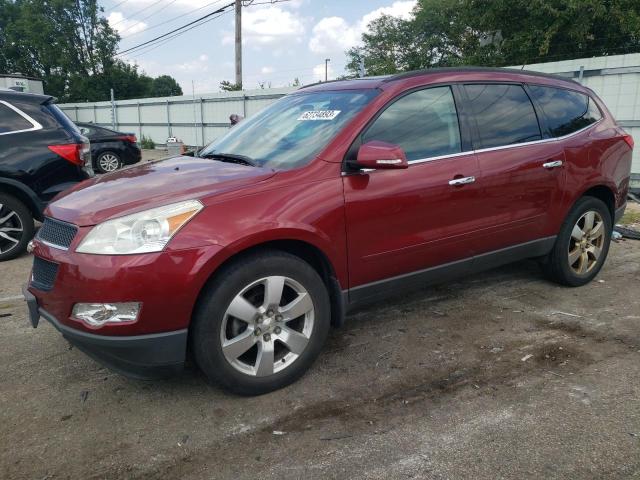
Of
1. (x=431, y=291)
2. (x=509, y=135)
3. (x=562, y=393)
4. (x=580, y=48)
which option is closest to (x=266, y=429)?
(x=562, y=393)

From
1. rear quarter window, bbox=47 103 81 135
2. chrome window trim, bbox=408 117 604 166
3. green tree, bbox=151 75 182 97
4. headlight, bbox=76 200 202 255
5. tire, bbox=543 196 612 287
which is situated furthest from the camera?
green tree, bbox=151 75 182 97

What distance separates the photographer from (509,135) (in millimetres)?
3795

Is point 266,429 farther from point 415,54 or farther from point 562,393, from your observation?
point 415,54

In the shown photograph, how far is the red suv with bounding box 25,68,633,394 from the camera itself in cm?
248

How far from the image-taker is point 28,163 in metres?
5.50

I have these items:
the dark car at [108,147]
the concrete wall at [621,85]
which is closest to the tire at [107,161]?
the dark car at [108,147]

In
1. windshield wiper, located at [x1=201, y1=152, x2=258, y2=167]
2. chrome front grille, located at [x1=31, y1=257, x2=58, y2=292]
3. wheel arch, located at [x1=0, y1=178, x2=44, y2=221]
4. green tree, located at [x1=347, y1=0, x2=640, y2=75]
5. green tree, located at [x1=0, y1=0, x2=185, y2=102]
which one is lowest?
chrome front grille, located at [x1=31, y1=257, x2=58, y2=292]

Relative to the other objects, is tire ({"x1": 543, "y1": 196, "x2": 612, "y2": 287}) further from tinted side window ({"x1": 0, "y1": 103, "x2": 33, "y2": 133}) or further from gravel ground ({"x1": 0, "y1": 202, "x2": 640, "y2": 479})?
tinted side window ({"x1": 0, "y1": 103, "x2": 33, "y2": 133})

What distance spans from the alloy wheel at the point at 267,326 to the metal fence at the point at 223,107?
14.7 ft

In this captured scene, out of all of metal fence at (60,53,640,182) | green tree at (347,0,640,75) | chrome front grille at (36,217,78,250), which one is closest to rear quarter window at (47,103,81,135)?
metal fence at (60,53,640,182)

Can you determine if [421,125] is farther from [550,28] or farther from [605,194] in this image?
[550,28]

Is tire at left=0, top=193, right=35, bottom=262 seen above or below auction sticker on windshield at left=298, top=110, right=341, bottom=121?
below

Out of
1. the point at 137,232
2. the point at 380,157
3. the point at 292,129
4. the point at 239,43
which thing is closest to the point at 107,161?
the point at 292,129

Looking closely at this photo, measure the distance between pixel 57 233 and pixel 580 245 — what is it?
3.98m
